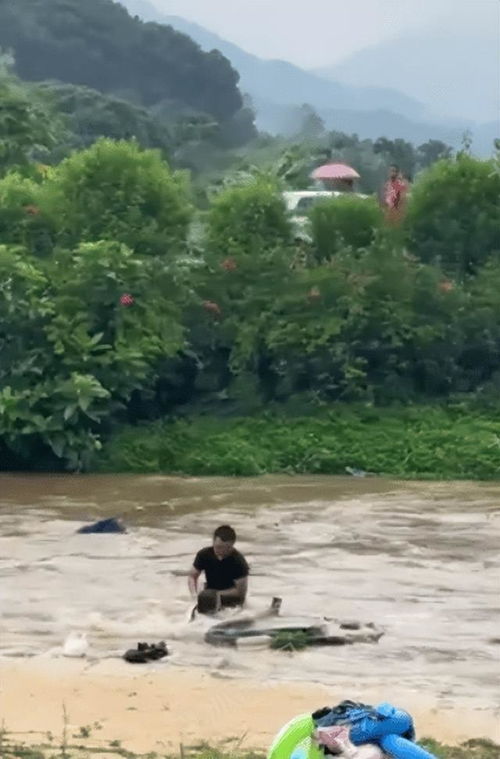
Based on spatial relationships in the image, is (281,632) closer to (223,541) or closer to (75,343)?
(223,541)

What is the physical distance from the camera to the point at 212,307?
22.4 m

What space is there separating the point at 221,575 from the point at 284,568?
277cm

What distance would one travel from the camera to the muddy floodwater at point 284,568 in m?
10.2

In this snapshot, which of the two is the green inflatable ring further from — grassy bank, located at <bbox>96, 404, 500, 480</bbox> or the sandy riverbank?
grassy bank, located at <bbox>96, 404, 500, 480</bbox>

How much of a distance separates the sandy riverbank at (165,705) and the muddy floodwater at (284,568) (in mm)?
363

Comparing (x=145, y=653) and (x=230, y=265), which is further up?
(x=230, y=265)

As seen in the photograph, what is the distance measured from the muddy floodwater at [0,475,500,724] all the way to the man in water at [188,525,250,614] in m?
0.20

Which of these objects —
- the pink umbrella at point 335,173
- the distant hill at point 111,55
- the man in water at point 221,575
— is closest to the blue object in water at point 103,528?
the man in water at point 221,575

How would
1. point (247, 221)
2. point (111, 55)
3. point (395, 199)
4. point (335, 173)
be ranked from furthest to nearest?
point (111, 55)
point (335, 173)
point (395, 199)
point (247, 221)

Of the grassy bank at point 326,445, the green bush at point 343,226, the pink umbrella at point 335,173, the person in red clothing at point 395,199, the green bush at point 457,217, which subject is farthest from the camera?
the pink umbrella at point 335,173

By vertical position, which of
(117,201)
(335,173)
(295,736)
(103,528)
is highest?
(335,173)

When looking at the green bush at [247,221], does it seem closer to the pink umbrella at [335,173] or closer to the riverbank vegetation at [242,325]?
the riverbank vegetation at [242,325]

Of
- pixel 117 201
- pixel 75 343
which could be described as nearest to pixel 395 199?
pixel 117 201

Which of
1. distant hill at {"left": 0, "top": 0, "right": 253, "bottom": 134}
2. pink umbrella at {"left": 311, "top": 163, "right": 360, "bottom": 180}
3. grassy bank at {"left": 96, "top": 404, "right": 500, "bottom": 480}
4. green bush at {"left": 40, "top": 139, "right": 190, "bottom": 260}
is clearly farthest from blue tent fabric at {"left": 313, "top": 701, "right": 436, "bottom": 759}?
distant hill at {"left": 0, "top": 0, "right": 253, "bottom": 134}
